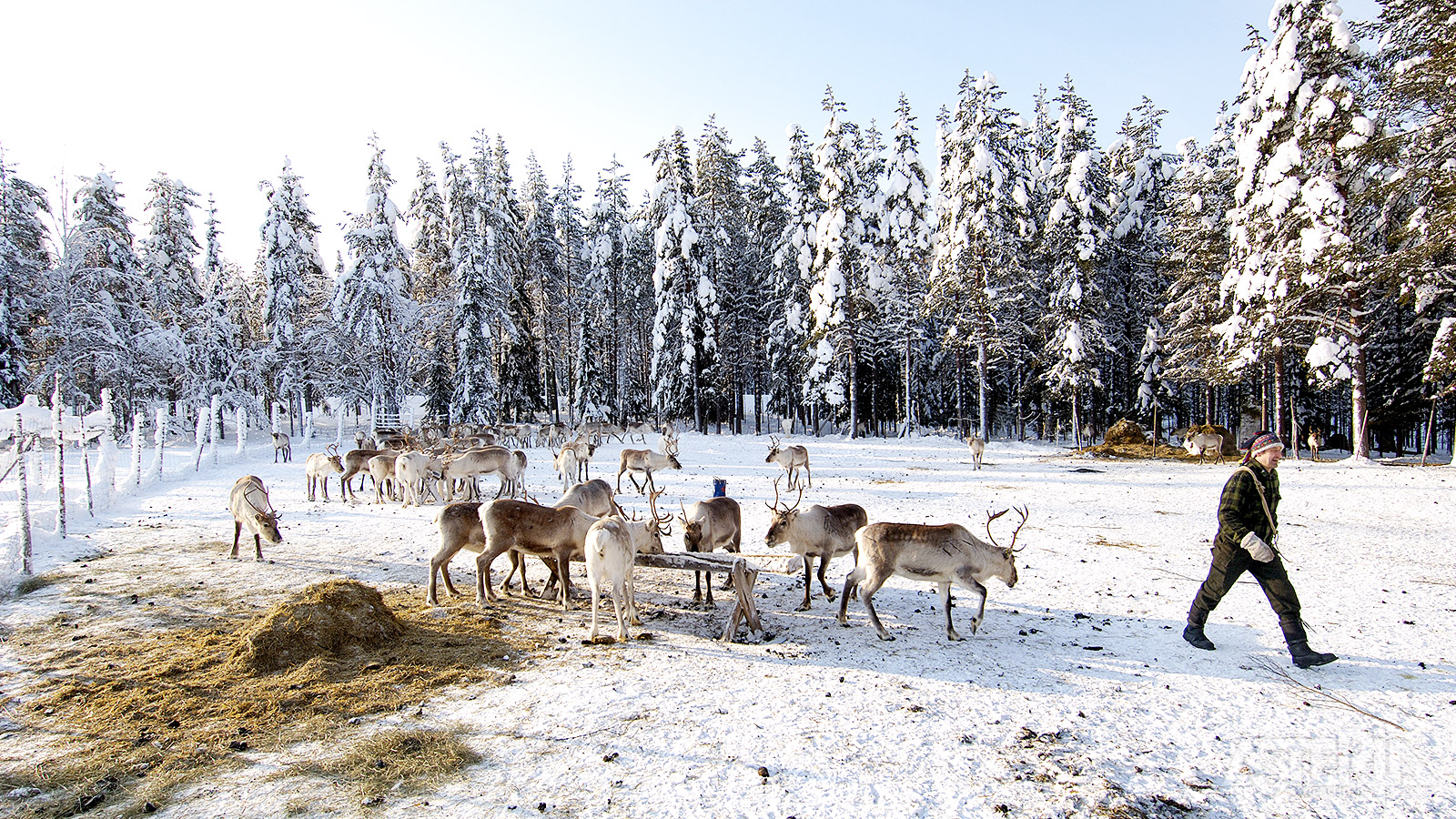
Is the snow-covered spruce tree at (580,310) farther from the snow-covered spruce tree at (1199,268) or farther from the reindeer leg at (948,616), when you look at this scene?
the reindeer leg at (948,616)

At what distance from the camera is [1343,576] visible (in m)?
9.34

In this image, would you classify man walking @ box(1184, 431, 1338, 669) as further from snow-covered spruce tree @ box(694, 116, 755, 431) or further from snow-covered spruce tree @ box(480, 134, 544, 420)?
snow-covered spruce tree @ box(480, 134, 544, 420)

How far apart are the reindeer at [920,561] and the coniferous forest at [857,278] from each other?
67.9ft

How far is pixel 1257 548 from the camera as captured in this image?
254 inches

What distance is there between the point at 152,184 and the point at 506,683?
4852 cm

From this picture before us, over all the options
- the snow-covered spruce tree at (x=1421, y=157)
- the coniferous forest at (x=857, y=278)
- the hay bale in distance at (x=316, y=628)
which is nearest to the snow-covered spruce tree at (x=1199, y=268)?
the coniferous forest at (x=857, y=278)

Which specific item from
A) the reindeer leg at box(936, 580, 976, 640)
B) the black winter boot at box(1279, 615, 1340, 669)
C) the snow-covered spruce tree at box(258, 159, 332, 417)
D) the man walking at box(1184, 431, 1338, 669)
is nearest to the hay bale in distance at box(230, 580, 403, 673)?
the reindeer leg at box(936, 580, 976, 640)

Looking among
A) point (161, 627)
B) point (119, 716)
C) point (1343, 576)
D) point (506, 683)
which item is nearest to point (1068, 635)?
point (1343, 576)

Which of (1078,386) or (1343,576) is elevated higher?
(1078,386)

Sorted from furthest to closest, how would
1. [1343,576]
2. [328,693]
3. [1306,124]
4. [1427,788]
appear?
[1306,124]
[1343,576]
[328,693]
[1427,788]

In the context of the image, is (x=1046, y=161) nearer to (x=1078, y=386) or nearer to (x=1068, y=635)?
(x=1078, y=386)

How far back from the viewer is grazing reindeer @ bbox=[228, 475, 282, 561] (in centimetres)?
1068

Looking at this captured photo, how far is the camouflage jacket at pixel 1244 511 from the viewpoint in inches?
263

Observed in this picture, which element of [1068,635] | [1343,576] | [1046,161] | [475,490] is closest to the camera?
[1068,635]
